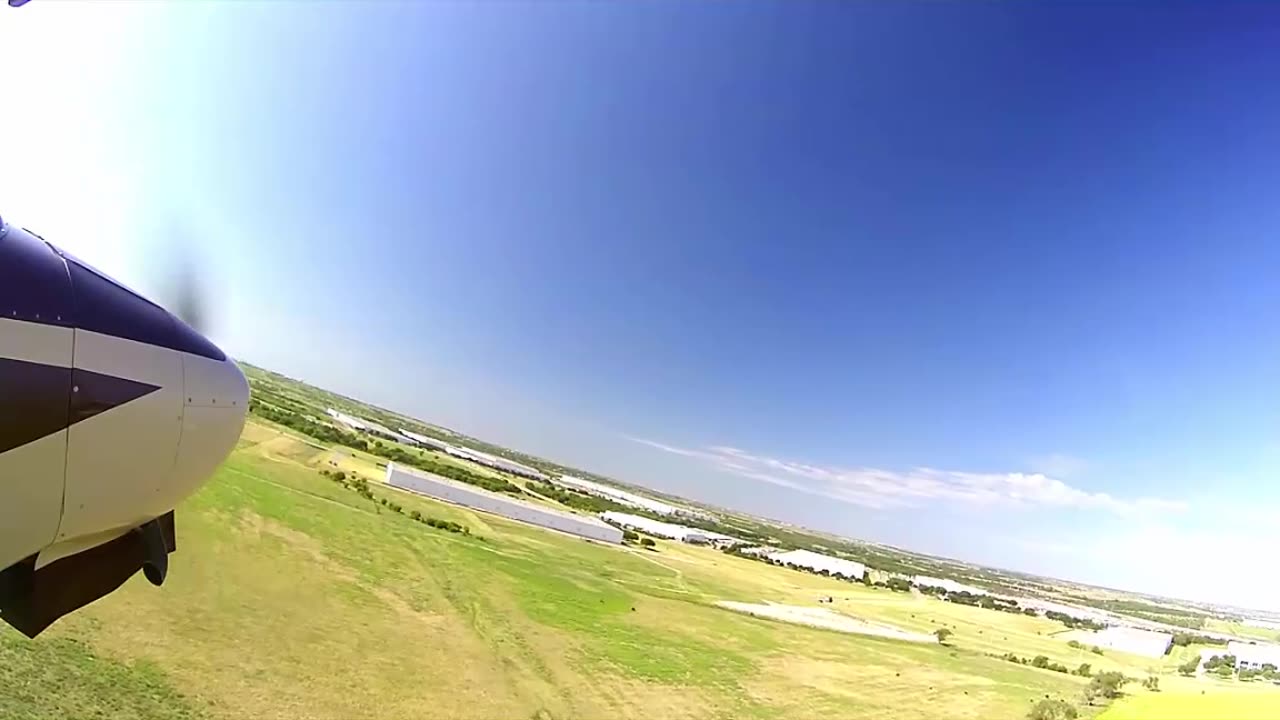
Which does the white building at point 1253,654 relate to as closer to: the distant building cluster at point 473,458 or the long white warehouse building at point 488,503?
the long white warehouse building at point 488,503

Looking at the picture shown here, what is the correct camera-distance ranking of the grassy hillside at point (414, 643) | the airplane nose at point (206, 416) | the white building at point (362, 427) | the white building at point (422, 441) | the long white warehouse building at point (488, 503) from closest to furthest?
the airplane nose at point (206, 416)
the grassy hillside at point (414, 643)
the long white warehouse building at point (488, 503)
the white building at point (362, 427)
the white building at point (422, 441)

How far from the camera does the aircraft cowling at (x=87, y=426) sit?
1978 mm

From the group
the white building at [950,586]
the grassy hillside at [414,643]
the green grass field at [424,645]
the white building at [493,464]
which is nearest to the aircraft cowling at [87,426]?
the green grass field at [424,645]

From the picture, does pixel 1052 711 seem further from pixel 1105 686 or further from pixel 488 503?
pixel 488 503

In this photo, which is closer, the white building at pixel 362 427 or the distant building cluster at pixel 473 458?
the white building at pixel 362 427

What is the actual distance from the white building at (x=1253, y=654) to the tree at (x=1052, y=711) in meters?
7.11

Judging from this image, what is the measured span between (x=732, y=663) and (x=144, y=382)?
1465 cm

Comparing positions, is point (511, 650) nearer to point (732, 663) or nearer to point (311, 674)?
point (311, 674)

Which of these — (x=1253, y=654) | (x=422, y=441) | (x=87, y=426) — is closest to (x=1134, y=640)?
(x=1253, y=654)

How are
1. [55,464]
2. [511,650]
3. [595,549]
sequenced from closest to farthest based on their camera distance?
1. [55,464]
2. [511,650]
3. [595,549]

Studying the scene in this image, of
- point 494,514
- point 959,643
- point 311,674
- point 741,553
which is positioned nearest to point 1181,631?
point 959,643

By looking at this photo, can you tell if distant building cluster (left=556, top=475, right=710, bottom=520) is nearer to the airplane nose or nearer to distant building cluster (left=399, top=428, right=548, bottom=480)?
distant building cluster (left=399, top=428, right=548, bottom=480)

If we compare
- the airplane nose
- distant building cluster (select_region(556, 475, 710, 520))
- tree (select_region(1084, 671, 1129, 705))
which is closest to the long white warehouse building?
tree (select_region(1084, 671, 1129, 705))

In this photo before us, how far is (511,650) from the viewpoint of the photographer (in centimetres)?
1070
